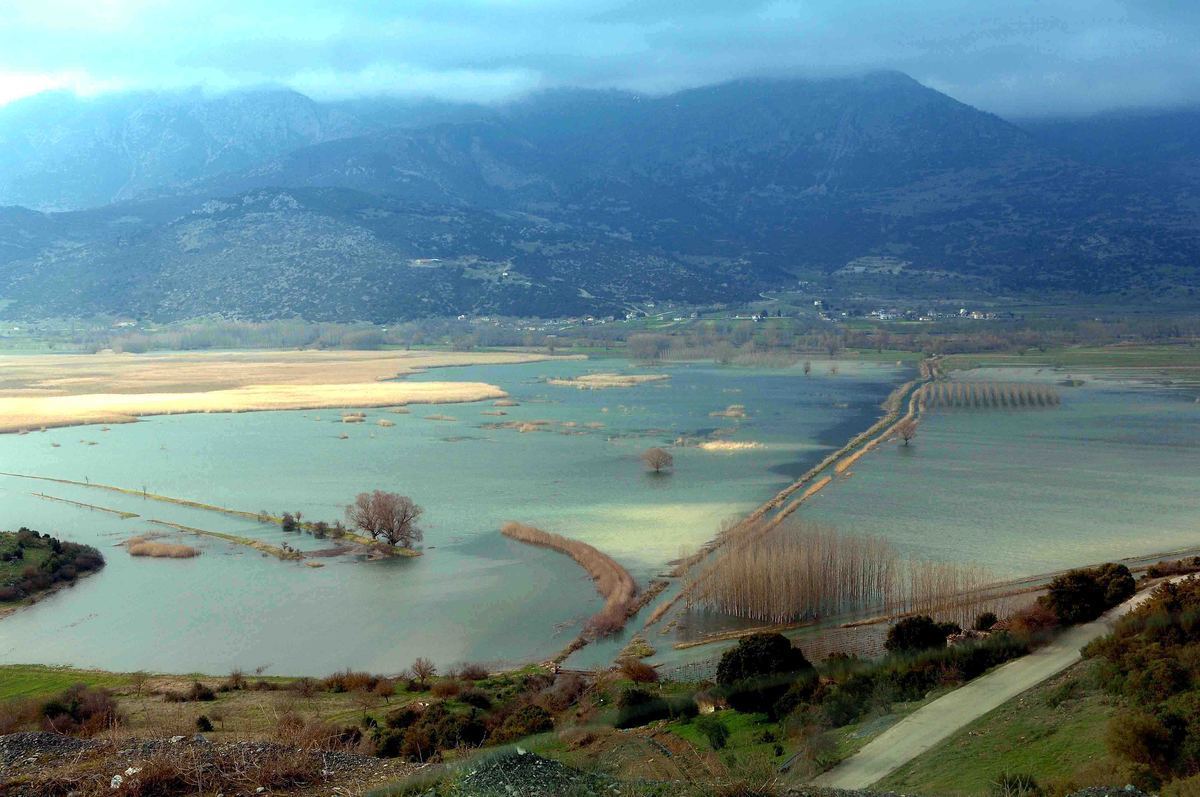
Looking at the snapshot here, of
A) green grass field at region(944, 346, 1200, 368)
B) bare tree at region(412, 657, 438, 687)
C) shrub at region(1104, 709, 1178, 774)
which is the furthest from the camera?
green grass field at region(944, 346, 1200, 368)

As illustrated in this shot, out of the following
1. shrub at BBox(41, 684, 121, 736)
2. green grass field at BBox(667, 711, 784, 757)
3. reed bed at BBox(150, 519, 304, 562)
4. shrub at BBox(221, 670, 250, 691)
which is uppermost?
shrub at BBox(41, 684, 121, 736)

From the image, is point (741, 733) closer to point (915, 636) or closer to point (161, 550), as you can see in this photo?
point (915, 636)

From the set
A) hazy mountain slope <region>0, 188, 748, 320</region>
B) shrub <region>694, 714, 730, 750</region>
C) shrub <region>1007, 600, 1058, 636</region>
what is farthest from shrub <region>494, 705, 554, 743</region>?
hazy mountain slope <region>0, 188, 748, 320</region>

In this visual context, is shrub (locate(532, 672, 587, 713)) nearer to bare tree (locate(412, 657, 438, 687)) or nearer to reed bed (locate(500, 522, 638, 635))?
bare tree (locate(412, 657, 438, 687))

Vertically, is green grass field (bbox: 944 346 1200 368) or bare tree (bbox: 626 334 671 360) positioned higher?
bare tree (bbox: 626 334 671 360)

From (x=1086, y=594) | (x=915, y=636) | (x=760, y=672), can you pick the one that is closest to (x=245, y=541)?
(x=760, y=672)

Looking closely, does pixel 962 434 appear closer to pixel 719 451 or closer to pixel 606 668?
pixel 719 451

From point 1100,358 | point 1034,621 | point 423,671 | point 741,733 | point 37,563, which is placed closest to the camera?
point 741,733
